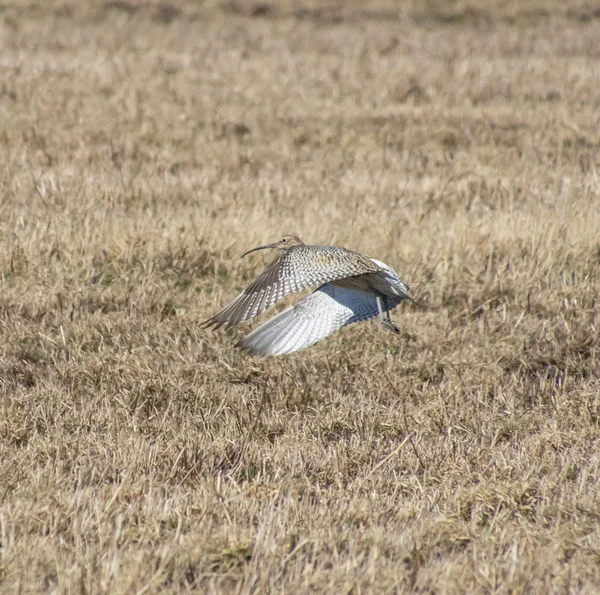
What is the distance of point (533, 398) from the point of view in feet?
17.5

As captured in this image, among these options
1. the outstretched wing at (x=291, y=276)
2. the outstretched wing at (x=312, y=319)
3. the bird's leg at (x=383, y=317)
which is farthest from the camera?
the bird's leg at (x=383, y=317)

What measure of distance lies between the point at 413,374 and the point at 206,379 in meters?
1.20

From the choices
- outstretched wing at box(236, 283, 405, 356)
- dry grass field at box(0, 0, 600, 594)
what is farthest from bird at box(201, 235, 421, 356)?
dry grass field at box(0, 0, 600, 594)

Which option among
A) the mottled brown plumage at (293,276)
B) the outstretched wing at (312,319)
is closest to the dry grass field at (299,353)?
the outstretched wing at (312,319)

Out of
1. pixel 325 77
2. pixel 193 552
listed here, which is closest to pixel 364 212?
pixel 193 552

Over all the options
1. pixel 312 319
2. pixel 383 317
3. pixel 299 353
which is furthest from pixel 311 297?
pixel 299 353

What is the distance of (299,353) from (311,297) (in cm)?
58

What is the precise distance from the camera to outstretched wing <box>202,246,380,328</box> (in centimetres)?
497

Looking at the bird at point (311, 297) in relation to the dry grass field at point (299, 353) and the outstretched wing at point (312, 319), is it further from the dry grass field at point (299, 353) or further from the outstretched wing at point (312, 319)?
the dry grass field at point (299, 353)

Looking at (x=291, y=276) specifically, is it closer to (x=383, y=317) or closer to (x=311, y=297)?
(x=311, y=297)

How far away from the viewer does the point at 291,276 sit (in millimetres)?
5020

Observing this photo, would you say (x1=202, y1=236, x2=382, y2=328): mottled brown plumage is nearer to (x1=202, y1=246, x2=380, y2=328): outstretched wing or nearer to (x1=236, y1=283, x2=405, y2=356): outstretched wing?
(x1=202, y1=246, x2=380, y2=328): outstretched wing

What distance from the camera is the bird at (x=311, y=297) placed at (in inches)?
197

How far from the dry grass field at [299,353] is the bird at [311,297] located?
32 cm
